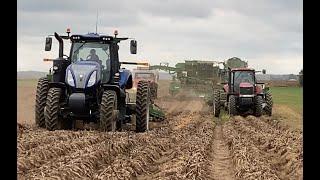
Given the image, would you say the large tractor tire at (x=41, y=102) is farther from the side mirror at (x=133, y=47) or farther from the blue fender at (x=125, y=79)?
the side mirror at (x=133, y=47)

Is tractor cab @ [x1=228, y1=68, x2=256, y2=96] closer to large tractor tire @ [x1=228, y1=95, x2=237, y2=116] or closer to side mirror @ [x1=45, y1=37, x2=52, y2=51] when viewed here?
large tractor tire @ [x1=228, y1=95, x2=237, y2=116]

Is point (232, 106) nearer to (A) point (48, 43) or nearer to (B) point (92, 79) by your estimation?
(B) point (92, 79)

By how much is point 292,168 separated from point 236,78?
1445 cm

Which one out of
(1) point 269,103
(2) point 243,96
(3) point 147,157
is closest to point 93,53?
(3) point 147,157

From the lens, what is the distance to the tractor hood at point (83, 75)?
1229 centimetres

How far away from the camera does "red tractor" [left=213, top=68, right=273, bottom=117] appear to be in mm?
22031

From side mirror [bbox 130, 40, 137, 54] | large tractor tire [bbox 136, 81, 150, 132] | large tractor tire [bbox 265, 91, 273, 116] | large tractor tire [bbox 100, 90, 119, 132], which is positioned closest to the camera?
large tractor tire [bbox 100, 90, 119, 132]

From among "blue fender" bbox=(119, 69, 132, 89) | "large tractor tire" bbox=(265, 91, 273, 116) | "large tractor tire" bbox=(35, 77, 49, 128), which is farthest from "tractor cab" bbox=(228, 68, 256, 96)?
"large tractor tire" bbox=(35, 77, 49, 128)

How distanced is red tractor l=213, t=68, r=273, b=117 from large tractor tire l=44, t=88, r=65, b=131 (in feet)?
35.4

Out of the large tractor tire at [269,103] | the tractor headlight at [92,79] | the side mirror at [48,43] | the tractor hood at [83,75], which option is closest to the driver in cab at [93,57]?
the tractor hood at [83,75]
